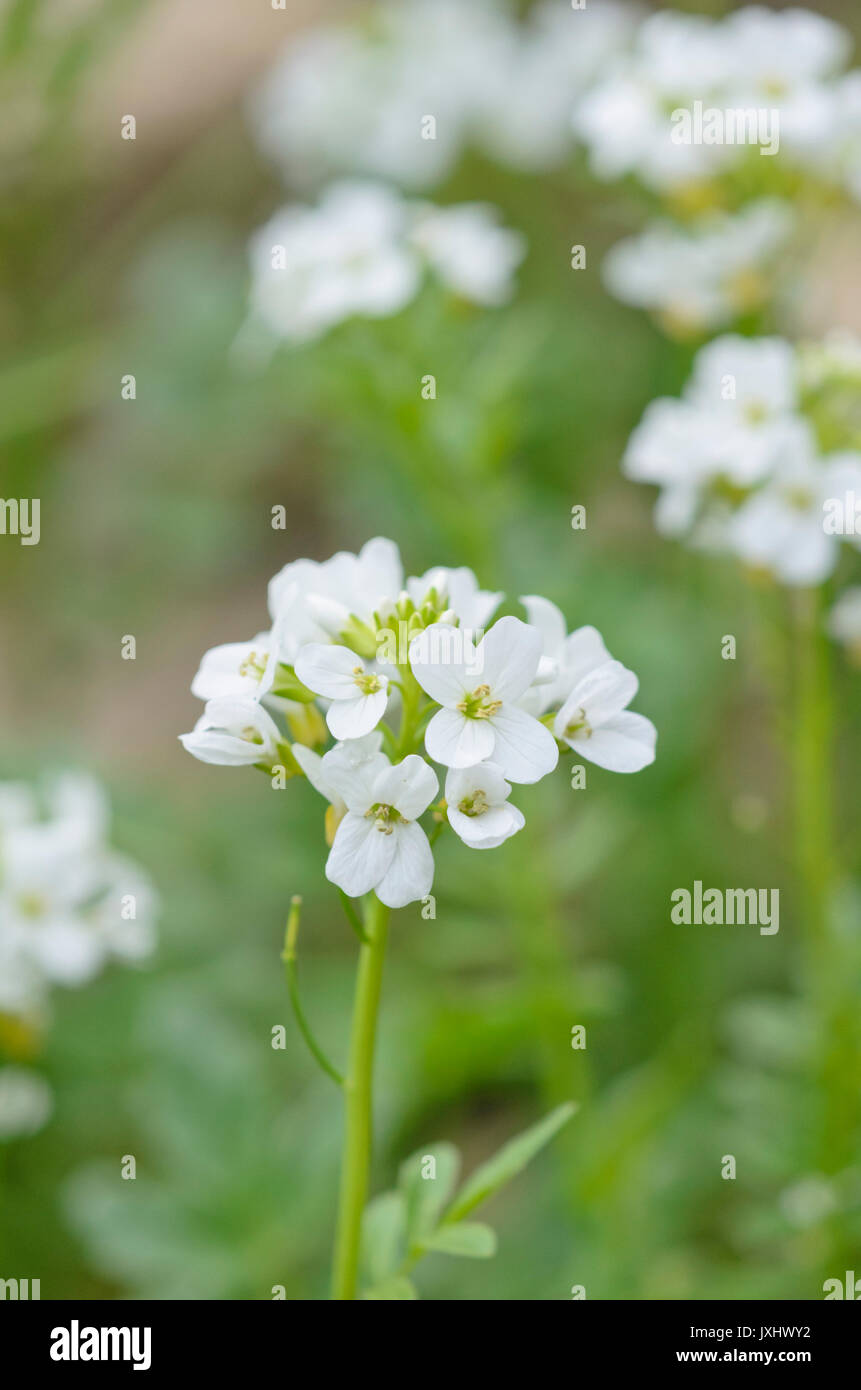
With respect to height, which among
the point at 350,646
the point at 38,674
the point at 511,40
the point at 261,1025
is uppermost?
the point at 511,40

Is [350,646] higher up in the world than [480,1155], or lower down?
higher up

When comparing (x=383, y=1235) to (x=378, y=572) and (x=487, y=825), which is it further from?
(x=378, y=572)

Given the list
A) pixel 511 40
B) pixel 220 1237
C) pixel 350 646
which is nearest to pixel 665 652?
pixel 220 1237

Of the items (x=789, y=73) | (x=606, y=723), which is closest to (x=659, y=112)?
(x=789, y=73)

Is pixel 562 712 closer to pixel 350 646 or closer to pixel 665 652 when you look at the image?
pixel 350 646

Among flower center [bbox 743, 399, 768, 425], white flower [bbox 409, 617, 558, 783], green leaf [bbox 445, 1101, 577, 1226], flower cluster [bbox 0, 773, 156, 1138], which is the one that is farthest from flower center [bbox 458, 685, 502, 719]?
flower cluster [bbox 0, 773, 156, 1138]
